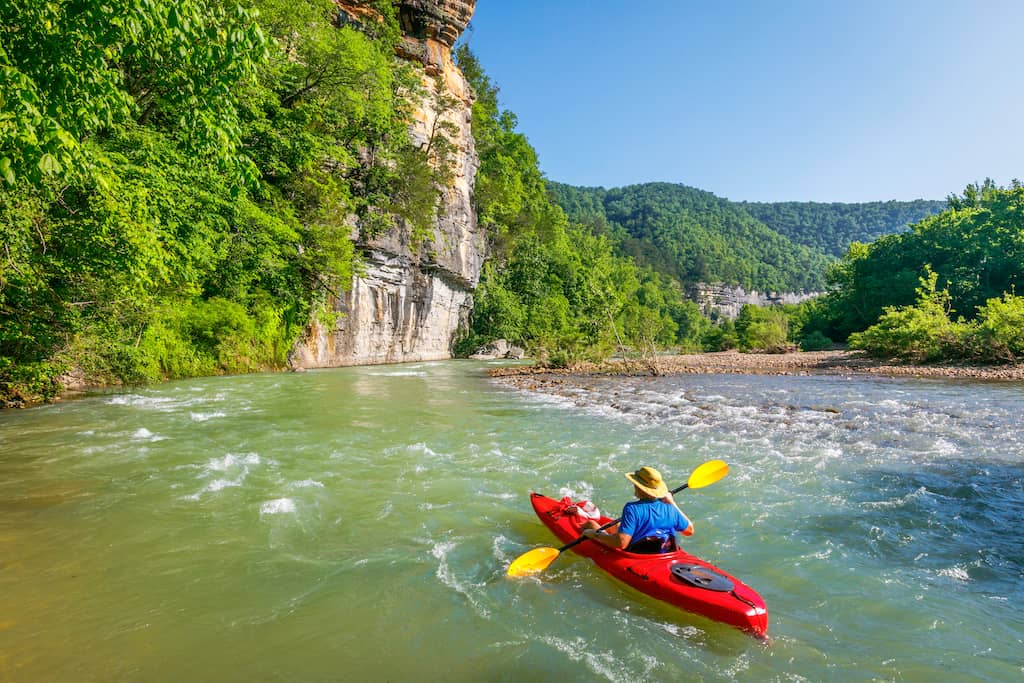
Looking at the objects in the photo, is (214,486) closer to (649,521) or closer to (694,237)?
(649,521)

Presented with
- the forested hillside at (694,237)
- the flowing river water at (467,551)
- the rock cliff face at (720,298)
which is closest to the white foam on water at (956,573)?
the flowing river water at (467,551)

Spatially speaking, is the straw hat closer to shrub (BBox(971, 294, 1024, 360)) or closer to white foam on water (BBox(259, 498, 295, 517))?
white foam on water (BBox(259, 498, 295, 517))

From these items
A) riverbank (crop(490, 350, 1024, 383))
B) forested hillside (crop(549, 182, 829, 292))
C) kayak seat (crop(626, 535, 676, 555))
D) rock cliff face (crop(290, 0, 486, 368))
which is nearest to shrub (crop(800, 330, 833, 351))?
riverbank (crop(490, 350, 1024, 383))

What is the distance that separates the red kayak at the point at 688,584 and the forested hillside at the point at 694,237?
81.5 metres

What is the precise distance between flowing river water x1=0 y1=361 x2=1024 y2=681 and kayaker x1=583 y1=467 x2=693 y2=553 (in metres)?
0.34

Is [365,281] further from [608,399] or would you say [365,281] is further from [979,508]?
[979,508]

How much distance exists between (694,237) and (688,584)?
11998cm

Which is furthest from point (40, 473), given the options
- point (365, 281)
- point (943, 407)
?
point (365, 281)

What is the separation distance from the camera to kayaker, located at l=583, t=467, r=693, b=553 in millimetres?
3998

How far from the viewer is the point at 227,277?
1744 centimetres

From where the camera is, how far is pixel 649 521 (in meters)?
4.03

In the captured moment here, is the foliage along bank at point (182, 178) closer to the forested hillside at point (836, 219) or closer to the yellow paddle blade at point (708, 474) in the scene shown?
the yellow paddle blade at point (708, 474)

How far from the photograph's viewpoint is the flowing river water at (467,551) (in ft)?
9.71

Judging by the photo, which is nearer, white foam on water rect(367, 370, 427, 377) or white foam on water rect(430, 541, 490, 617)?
white foam on water rect(430, 541, 490, 617)
